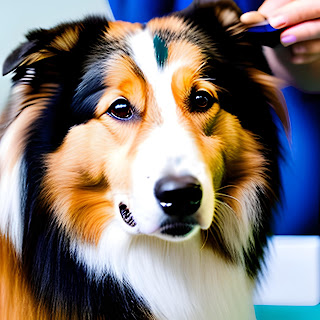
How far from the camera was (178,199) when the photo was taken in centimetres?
65

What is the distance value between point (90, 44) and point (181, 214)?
354mm

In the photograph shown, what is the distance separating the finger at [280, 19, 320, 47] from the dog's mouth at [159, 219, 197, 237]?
37cm

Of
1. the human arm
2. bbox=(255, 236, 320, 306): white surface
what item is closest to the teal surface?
bbox=(255, 236, 320, 306): white surface

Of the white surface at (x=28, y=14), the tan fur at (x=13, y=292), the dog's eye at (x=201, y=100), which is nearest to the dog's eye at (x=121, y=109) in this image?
the dog's eye at (x=201, y=100)

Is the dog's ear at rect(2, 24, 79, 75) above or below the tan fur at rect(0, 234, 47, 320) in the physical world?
above

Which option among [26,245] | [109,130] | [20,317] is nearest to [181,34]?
[109,130]

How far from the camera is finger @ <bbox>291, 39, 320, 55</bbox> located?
82 cm

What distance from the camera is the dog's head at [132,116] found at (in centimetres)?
75

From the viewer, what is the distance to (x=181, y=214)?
0.67 metres

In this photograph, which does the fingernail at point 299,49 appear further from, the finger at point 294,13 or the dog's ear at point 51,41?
the dog's ear at point 51,41

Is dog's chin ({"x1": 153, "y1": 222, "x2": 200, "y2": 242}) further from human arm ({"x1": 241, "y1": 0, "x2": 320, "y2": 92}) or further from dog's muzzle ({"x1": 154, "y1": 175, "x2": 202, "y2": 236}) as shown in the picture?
human arm ({"x1": 241, "y1": 0, "x2": 320, "y2": 92})

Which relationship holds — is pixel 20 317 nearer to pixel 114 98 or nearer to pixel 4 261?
pixel 4 261

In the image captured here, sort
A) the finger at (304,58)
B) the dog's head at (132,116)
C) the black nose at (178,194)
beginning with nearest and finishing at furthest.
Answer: the black nose at (178,194) < the dog's head at (132,116) < the finger at (304,58)

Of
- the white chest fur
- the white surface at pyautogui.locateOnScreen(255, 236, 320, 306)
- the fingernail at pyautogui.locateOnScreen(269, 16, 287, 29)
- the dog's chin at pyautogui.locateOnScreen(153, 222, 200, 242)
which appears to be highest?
the fingernail at pyautogui.locateOnScreen(269, 16, 287, 29)
